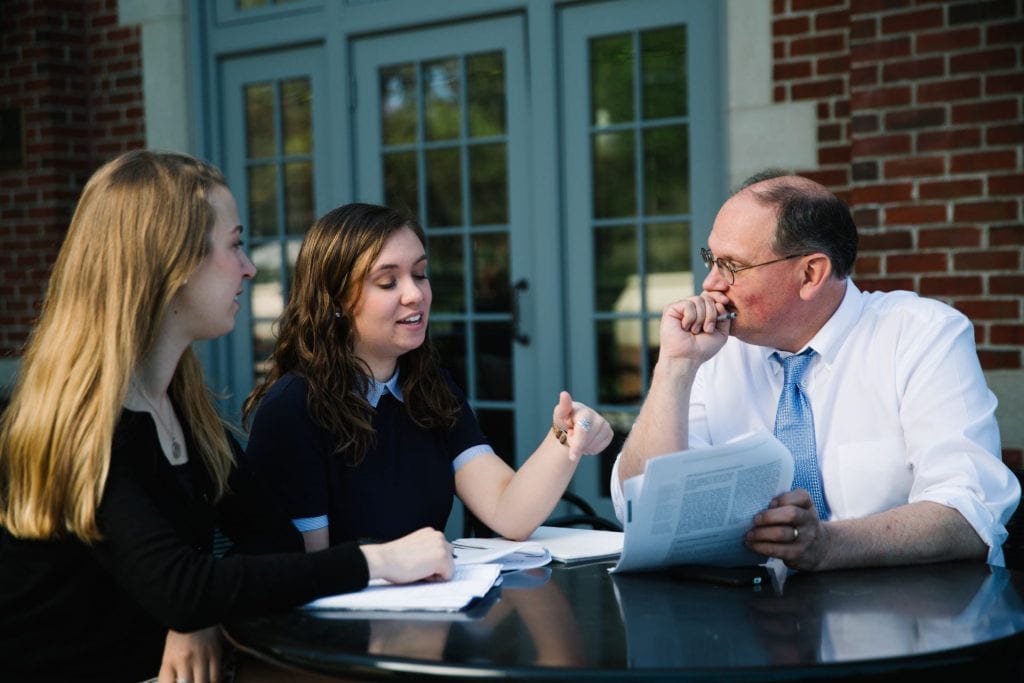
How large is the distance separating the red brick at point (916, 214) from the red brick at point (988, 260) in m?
0.13

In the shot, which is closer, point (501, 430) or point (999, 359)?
point (999, 359)

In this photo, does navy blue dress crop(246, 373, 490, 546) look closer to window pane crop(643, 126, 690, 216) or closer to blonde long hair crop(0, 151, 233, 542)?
blonde long hair crop(0, 151, 233, 542)

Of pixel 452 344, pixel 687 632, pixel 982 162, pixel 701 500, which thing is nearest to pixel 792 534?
pixel 701 500

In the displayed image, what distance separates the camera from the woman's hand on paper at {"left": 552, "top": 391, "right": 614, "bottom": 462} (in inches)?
87.7

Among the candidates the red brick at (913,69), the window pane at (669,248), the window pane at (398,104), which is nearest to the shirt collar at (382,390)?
the red brick at (913,69)

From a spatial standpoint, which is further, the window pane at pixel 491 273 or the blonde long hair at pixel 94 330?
the window pane at pixel 491 273


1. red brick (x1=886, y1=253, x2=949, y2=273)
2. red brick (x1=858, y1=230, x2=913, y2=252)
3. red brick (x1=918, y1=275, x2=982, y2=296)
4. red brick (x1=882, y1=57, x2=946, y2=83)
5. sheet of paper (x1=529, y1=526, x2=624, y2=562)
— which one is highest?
red brick (x1=882, y1=57, x2=946, y2=83)

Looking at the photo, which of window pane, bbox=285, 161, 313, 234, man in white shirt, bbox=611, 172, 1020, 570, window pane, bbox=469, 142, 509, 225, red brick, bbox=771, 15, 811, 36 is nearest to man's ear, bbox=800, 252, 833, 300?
man in white shirt, bbox=611, 172, 1020, 570

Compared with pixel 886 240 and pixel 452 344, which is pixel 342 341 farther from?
pixel 452 344

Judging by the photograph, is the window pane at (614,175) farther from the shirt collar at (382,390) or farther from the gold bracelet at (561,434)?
the gold bracelet at (561,434)

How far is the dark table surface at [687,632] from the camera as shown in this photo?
4.66 feet

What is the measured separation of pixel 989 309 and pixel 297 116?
316 cm

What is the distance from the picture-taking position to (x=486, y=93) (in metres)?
4.90

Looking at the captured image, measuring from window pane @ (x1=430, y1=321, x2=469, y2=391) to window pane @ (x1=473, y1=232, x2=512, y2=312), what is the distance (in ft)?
0.50
